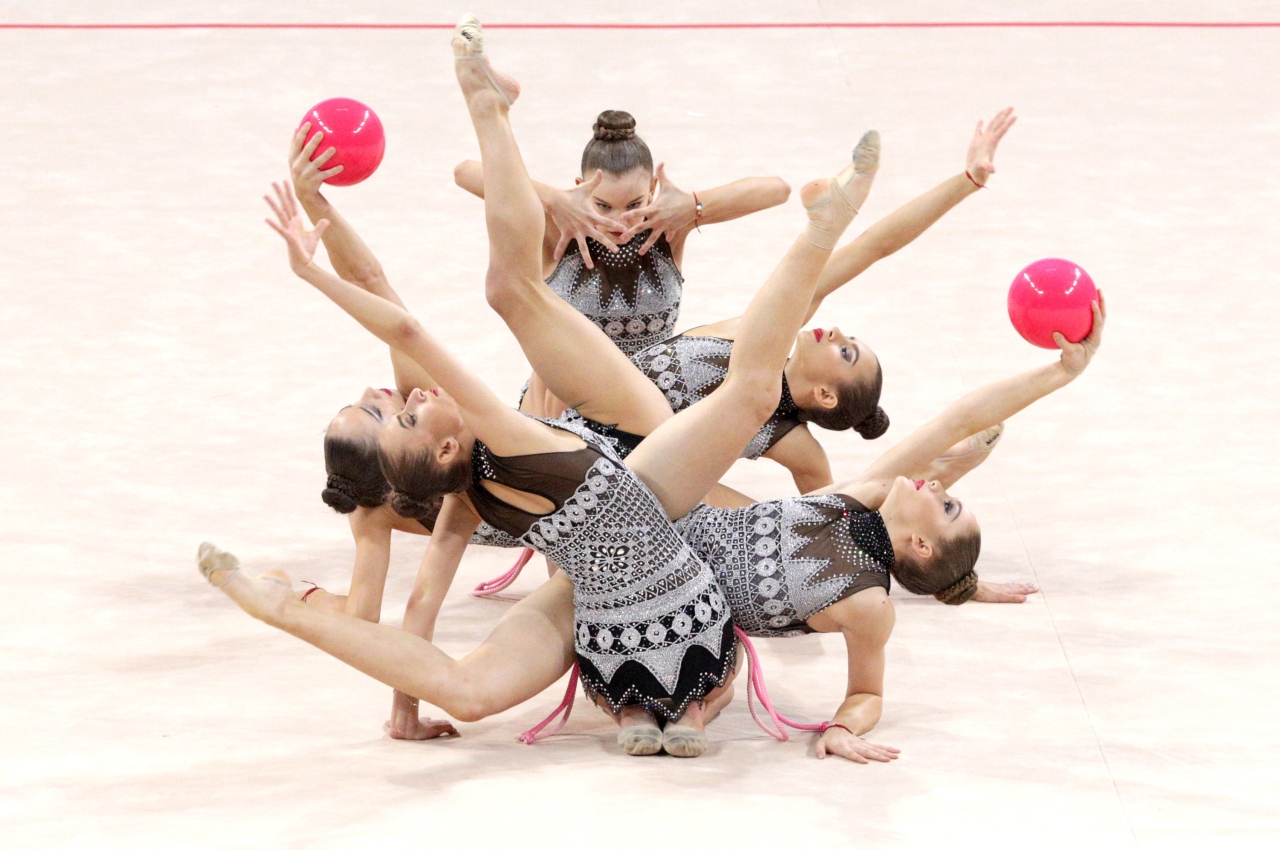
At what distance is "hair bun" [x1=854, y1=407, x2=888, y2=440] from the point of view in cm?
352

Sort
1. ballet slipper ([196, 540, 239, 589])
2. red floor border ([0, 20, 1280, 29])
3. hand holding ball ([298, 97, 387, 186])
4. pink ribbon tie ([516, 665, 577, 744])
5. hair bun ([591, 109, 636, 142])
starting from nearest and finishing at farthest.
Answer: ballet slipper ([196, 540, 239, 589])
pink ribbon tie ([516, 665, 577, 744])
hand holding ball ([298, 97, 387, 186])
hair bun ([591, 109, 636, 142])
red floor border ([0, 20, 1280, 29])

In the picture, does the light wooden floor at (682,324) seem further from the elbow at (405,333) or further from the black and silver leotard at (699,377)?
the elbow at (405,333)

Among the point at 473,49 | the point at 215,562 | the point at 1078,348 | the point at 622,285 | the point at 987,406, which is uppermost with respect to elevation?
the point at 473,49

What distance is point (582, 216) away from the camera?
3.40m

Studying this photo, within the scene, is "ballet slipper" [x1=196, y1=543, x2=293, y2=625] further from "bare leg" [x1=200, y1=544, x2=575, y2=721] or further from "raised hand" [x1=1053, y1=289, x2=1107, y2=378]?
"raised hand" [x1=1053, y1=289, x2=1107, y2=378]

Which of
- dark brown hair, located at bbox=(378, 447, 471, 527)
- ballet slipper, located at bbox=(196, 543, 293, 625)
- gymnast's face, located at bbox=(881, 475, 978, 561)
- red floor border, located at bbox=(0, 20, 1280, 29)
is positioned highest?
red floor border, located at bbox=(0, 20, 1280, 29)

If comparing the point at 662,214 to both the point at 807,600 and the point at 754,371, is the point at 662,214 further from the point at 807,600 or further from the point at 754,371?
the point at 807,600

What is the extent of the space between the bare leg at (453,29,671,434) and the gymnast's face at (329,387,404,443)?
10.9 inches

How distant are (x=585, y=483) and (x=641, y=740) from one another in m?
0.45

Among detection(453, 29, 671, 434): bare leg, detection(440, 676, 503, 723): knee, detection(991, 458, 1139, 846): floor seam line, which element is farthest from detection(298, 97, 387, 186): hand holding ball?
detection(991, 458, 1139, 846): floor seam line

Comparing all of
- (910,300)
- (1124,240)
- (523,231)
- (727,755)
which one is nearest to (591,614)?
(727,755)

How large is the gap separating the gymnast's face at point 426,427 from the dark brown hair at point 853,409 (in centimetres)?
100

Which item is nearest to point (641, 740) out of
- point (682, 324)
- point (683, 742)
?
point (683, 742)

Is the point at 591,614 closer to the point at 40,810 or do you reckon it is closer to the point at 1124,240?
the point at 40,810
